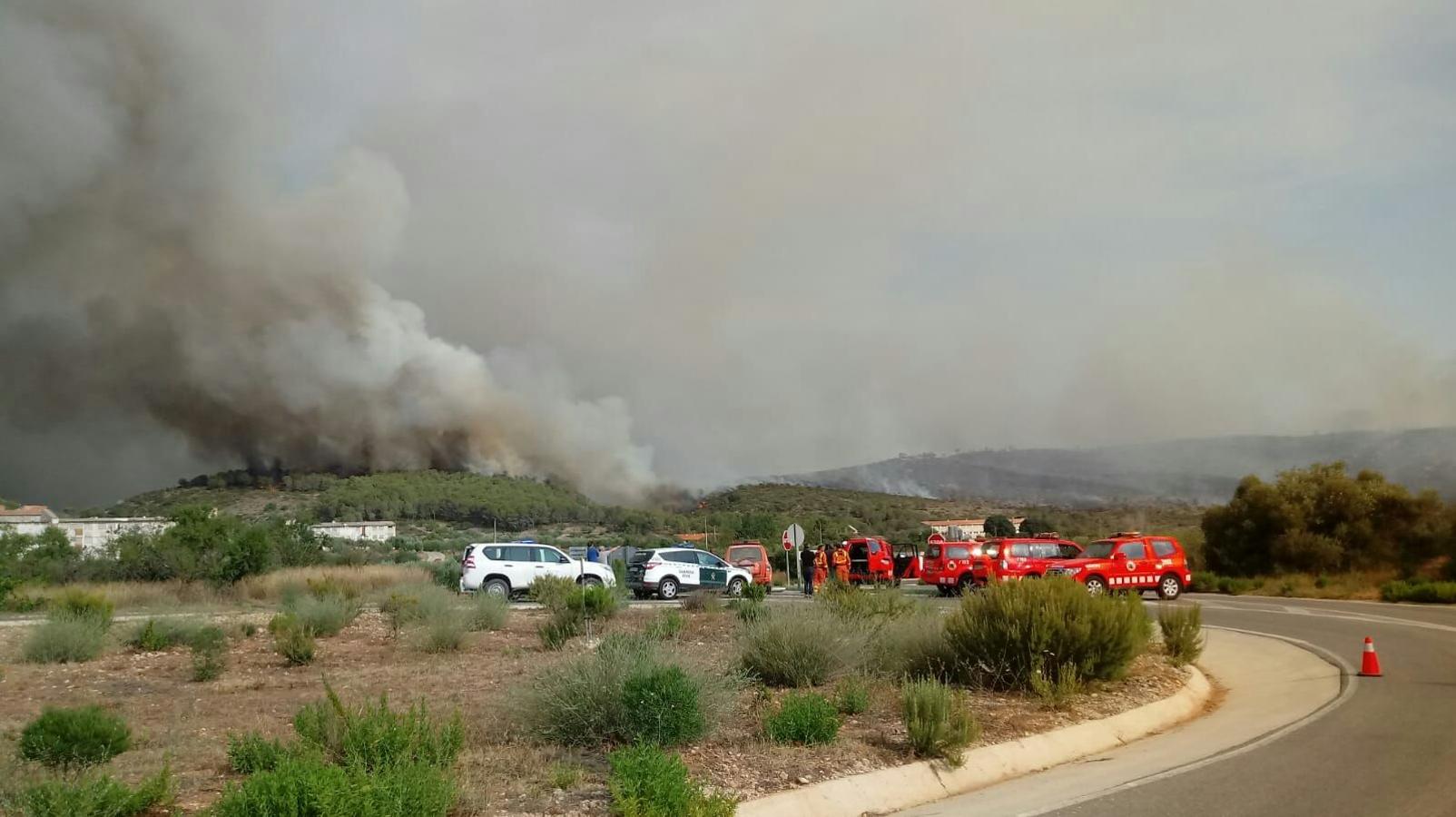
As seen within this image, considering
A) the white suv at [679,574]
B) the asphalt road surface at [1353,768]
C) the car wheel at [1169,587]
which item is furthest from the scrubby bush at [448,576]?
the asphalt road surface at [1353,768]

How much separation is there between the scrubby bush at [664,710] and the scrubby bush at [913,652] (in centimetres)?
356

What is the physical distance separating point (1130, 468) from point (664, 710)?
111 m

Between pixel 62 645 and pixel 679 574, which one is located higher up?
pixel 679 574

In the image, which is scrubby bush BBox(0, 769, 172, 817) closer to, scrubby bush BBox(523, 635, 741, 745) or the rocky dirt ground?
the rocky dirt ground

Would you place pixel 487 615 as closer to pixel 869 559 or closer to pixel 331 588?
pixel 331 588

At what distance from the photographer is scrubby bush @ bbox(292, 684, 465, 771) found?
260 inches

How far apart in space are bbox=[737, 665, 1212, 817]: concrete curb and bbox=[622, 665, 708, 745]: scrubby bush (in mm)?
1213

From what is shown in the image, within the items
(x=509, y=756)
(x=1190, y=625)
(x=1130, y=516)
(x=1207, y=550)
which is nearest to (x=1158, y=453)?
(x=1130, y=516)

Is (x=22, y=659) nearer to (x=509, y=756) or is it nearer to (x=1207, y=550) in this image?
(x=509, y=756)

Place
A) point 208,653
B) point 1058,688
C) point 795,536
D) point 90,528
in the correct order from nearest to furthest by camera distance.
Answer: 1. point 1058,688
2. point 208,653
3. point 795,536
4. point 90,528

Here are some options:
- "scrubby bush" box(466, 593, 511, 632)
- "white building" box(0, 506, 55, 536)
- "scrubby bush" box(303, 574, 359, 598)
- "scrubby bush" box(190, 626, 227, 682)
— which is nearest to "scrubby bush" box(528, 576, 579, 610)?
"scrubby bush" box(466, 593, 511, 632)

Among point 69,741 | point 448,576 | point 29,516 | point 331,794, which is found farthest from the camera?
point 29,516

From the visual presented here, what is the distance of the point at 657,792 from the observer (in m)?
5.89

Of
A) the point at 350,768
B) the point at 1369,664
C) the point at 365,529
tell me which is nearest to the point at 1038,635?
the point at 1369,664
